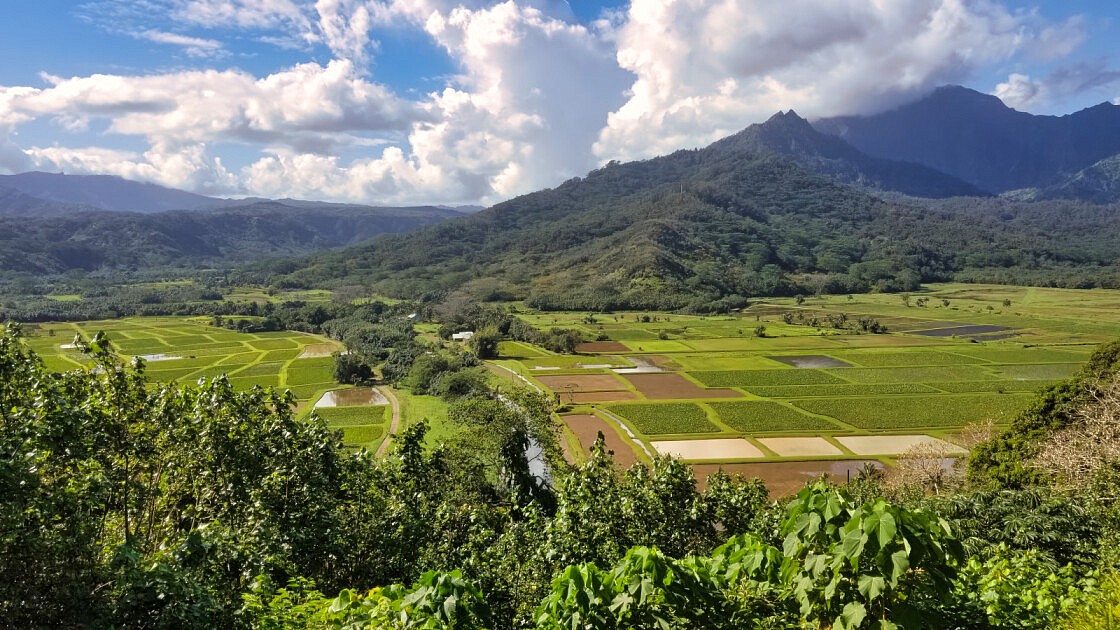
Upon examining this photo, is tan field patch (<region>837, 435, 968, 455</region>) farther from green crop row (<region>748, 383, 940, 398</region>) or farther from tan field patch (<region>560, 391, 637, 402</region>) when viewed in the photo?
tan field patch (<region>560, 391, 637, 402</region>)

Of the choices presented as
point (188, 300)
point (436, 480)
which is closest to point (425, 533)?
point (436, 480)

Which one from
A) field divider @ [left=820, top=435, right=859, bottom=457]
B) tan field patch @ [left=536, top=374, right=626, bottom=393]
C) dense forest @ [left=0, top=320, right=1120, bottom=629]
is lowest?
tan field patch @ [left=536, top=374, right=626, bottom=393]

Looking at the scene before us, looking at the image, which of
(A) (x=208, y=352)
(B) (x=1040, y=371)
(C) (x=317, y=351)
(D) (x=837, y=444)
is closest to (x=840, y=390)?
(D) (x=837, y=444)

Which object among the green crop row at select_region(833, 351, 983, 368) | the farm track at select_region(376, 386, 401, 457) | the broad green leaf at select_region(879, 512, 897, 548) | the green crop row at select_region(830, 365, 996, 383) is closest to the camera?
the broad green leaf at select_region(879, 512, 897, 548)

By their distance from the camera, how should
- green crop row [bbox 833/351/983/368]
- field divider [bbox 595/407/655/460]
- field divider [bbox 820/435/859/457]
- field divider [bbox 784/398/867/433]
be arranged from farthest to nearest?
green crop row [bbox 833/351/983/368] → field divider [bbox 784/398/867/433] → field divider [bbox 595/407/655/460] → field divider [bbox 820/435/859/457]

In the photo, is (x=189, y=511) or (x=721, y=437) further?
(x=721, y=437)

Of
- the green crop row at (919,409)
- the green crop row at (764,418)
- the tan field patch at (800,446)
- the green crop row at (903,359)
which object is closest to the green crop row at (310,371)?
the green crop row at (764,418)

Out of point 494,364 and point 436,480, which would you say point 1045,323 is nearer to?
point 494,364

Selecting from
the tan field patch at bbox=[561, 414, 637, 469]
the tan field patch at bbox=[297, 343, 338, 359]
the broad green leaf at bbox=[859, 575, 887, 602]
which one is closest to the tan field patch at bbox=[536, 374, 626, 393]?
the tan field patch at bbox=[561, 414, 637, 469]

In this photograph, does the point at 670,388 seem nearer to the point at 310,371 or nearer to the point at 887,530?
the point at 310,371
